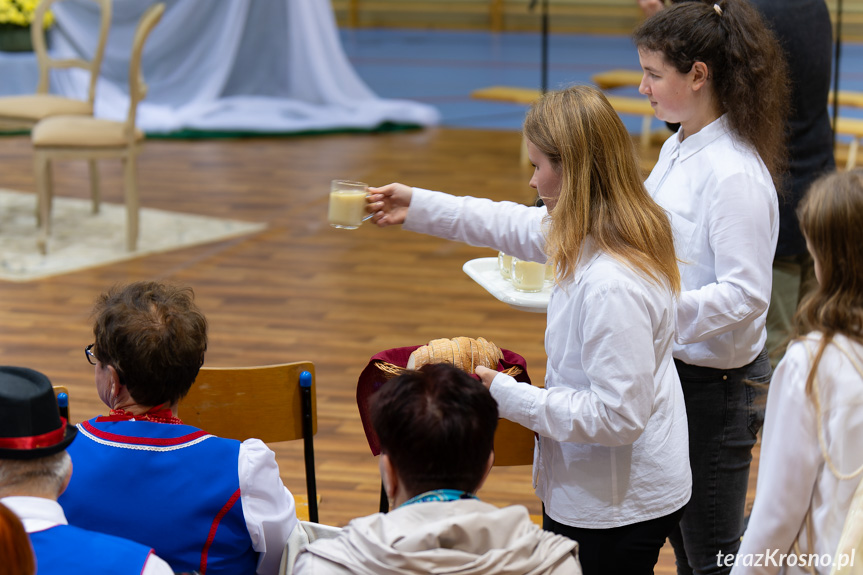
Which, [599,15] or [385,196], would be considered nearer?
[385,196]

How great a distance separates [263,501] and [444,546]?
509mm

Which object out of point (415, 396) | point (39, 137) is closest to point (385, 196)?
point (415, 396)

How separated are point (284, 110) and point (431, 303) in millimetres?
4551

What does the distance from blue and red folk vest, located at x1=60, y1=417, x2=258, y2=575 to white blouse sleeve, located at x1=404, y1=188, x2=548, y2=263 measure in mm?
717

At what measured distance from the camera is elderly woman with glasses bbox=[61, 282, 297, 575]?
5.33 feet

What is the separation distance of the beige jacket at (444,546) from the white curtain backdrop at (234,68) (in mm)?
7623

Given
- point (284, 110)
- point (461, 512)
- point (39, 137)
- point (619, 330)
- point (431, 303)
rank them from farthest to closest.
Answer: point (284, 110), point (39, 137), point (431, 303), point (619, 330), point (461, 512)

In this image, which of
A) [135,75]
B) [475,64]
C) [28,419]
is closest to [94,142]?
[135,75]

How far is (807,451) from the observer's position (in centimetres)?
138

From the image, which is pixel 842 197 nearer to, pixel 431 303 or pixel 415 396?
pixel 415 396

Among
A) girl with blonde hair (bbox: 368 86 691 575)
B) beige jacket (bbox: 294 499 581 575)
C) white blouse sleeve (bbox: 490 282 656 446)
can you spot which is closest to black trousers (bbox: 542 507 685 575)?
girl with blonde hair (bbox: 368 86 691 575)

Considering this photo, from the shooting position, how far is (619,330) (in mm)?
1614

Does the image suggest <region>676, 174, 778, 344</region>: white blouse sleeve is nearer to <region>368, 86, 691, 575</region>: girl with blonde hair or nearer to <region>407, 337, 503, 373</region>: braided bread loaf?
<region>368, 86, 691, 575</region>: girl with blonde hair

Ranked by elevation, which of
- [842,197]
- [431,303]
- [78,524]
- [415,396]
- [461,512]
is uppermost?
[842,197]
